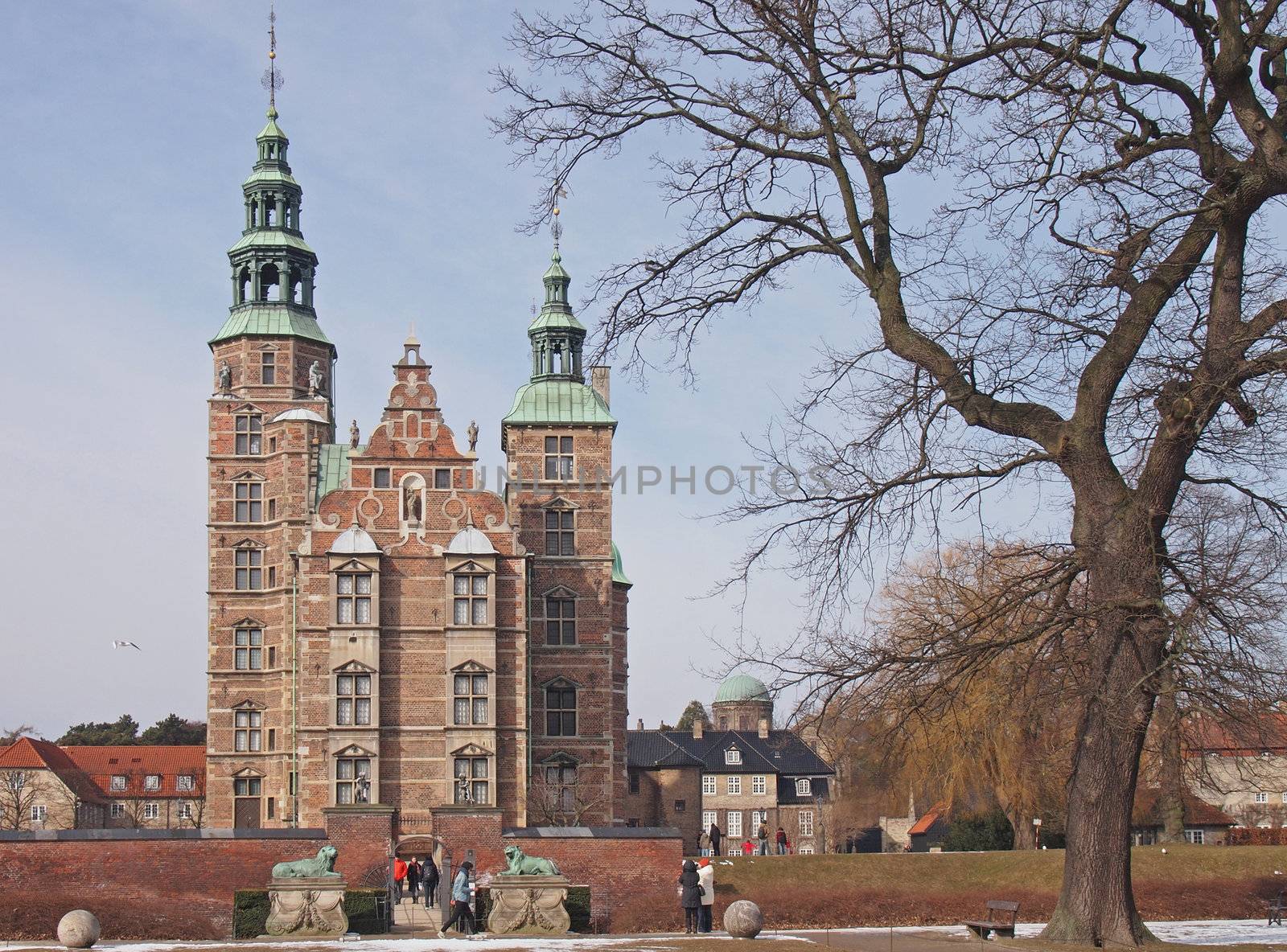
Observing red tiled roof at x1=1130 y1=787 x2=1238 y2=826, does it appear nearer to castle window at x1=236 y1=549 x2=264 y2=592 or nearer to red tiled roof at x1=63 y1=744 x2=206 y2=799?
castle window at x1=236 y1=549 x2=264 y2=592

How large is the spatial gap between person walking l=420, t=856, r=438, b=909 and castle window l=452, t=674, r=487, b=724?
32.3ft

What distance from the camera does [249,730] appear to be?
4938cm

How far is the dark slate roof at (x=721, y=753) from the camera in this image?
3087 inches

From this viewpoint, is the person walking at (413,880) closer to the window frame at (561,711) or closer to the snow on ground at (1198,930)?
the snow on ground at (1198,930)

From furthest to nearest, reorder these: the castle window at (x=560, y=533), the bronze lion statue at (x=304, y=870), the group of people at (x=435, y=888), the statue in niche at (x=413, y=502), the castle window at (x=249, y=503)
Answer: the castle window at (x=560, y=533) → the castle window at (x=249, y=503) → the statue in niche at (x=413, y=502) → the group of people at (x=435, y=888) → the bronze lion statue at (x=304, y=870)

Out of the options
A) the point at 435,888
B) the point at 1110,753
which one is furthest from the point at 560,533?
the point at 1110,753

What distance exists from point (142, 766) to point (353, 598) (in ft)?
153

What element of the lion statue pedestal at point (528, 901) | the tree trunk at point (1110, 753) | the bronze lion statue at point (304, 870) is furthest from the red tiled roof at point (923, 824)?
the tree trunk at point (1110, 753)

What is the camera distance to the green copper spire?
53625 mm

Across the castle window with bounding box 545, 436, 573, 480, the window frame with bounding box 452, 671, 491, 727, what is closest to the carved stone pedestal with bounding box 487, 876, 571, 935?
the window frame with bounding box 452, 671, 491, 727

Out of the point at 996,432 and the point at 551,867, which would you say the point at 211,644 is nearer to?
the point at 551,867

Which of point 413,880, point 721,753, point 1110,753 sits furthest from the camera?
point 721,753

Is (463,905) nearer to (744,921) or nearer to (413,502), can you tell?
(744,921)

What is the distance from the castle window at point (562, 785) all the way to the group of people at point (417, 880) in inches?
399
